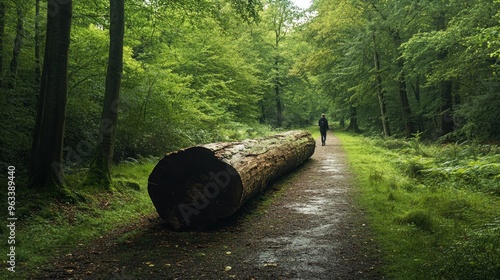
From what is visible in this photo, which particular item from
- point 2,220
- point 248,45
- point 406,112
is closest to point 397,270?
point 2,220

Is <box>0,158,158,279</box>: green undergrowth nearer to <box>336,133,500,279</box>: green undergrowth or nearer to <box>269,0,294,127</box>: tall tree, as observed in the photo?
<box>336,133,500,279</box>: green undergrowth

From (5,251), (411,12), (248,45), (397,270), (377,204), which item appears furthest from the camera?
(248,45)

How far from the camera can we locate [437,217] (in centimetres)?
588

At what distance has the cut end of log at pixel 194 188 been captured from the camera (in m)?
6.16

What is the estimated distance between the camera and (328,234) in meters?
5.57

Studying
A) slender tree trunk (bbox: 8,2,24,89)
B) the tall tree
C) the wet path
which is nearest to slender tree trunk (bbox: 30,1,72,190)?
slender tree trunk (bbox: 8,2,24,89)

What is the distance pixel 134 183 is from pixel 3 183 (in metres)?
2.81

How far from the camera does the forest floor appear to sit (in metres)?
4.22

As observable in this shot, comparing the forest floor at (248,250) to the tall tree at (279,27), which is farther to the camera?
the tall tree at (279,27)

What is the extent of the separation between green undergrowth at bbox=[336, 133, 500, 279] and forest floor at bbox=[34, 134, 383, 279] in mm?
379

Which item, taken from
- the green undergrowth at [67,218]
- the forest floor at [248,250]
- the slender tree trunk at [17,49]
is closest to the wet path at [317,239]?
the forest floor at [248,250]

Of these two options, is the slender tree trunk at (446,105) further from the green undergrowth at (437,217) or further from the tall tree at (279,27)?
the tall tree at (279,27)

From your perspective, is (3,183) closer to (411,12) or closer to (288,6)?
(411,12)

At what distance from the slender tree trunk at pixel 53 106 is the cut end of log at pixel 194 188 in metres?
2.42
